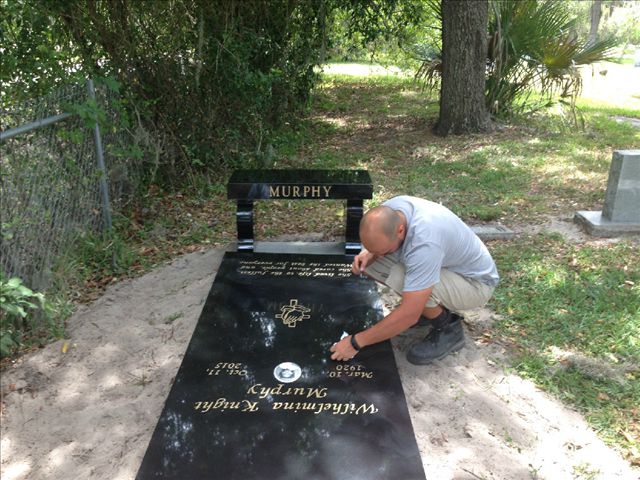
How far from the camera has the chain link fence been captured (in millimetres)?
3402

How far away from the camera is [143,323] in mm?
3566

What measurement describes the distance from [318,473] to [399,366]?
0.98m

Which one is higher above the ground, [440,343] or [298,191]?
[298,191]

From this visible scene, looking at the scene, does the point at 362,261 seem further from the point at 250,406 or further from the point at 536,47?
the point at 536,47

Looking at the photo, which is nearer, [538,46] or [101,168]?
[101,168]

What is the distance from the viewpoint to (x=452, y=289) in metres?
3.07

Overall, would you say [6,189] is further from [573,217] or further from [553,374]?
[573,217]

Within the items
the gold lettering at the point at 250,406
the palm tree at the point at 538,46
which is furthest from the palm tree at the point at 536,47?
the gold lettering at the point at 250,406

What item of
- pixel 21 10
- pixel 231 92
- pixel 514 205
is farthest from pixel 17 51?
pixel 514 205

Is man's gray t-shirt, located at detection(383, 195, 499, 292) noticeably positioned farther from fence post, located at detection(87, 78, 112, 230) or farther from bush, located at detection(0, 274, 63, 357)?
fence post, located at detection(87, 78, 112, 230)

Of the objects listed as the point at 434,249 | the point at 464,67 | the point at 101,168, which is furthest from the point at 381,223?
the point at 464,67

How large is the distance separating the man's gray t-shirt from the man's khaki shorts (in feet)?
0.12

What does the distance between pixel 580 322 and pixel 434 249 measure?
1.50 m

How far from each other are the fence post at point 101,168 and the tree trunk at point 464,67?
5.31m
